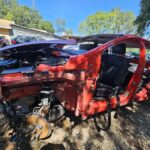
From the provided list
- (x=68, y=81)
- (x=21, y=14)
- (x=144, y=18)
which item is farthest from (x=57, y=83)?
(x=21, y=14)

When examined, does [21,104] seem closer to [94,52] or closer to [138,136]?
[94,52]

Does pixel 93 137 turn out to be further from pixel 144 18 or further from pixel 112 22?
pixel 112 22

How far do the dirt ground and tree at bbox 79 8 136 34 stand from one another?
160 feet

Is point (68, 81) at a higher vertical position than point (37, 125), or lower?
higher

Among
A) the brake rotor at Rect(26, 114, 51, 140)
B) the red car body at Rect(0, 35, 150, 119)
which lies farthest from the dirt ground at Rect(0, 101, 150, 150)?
the red car body at Rect(0, 35, 150, 119)

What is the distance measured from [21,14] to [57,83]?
5293cm

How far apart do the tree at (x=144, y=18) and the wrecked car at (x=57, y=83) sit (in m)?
14.7

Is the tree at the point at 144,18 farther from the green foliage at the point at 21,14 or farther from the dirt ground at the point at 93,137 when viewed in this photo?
the green foliage at the point at 21,14

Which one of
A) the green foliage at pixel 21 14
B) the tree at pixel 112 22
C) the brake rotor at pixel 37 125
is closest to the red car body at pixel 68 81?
the brake rotor at pixel 37 125

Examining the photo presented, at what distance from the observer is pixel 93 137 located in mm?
3480

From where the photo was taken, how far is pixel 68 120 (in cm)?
396

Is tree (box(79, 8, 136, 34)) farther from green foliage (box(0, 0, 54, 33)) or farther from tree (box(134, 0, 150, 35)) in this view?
tree (box(134, 0, 150, 35))

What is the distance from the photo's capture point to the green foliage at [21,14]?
51.6 meters

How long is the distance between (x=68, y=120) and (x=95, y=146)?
0.90 metres
